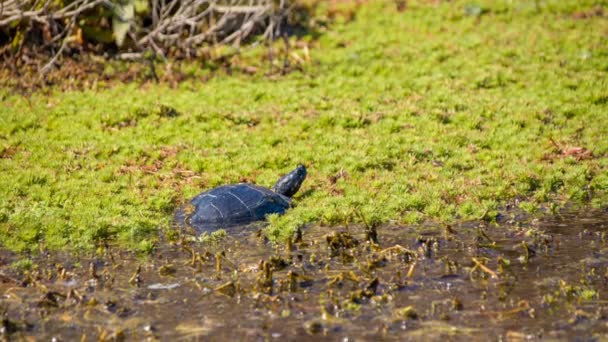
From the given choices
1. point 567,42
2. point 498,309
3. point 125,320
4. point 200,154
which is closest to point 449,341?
point 498,309

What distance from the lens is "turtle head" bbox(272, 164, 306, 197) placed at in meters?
12.2

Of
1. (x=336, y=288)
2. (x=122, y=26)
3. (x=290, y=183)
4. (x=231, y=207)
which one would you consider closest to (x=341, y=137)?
(x=290, y=183)

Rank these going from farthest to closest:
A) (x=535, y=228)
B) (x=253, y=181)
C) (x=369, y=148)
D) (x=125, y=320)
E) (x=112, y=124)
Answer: (x=112, y=124) → (x=369, y=148) → (x=253, y=181) → (x=535, y=228) → (x=125, y=320)

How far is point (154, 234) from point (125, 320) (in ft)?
9.84

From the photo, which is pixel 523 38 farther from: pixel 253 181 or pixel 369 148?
pixel 253 181

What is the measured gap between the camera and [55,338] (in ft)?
25.3

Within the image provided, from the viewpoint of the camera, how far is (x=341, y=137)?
14586mm

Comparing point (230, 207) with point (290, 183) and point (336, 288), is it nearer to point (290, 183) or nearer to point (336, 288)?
point (290, 183)

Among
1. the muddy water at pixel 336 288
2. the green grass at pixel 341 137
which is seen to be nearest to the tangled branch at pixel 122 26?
the green grass at pixel 341 137

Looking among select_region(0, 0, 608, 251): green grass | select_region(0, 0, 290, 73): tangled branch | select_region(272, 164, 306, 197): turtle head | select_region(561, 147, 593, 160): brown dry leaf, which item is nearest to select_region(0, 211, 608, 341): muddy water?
select_region(0, 0, 608, 251): green grass

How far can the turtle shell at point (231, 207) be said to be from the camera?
11.2 meters

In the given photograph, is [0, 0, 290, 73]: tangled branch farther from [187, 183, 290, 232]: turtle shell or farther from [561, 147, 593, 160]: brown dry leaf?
[561, 147, 593, 160]: brown dry leaf

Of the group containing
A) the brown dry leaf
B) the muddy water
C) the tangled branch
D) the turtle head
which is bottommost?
the muddy water

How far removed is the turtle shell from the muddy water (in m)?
0.46
